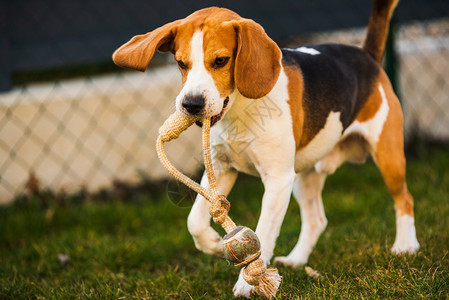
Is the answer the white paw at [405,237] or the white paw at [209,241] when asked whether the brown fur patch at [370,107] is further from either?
A: the white paw at [209,241]

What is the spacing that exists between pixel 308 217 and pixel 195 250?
0.93m

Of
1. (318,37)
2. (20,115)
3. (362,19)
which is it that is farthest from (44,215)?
(362,19)

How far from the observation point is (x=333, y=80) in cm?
329

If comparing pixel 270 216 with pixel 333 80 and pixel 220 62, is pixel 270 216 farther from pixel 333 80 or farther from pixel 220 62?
pixel 333 80

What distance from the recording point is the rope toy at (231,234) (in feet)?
7.86

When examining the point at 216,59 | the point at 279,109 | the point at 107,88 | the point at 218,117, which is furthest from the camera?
the point at 107,88

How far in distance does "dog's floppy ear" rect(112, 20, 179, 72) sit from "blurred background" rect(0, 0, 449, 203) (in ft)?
7.66

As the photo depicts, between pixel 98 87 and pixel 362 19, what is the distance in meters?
2.99

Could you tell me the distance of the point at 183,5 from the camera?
5.54 meters

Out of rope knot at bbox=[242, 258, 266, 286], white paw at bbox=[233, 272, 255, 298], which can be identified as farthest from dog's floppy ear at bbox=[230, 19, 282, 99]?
white paw at bbox=[233, 272, 255, 298]

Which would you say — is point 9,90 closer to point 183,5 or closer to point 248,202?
point 183,5

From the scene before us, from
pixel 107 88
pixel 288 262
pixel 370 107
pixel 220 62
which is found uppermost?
pixel 220 62

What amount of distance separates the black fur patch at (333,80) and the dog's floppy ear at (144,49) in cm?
72

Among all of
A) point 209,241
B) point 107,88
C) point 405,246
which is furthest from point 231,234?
point 107,88
